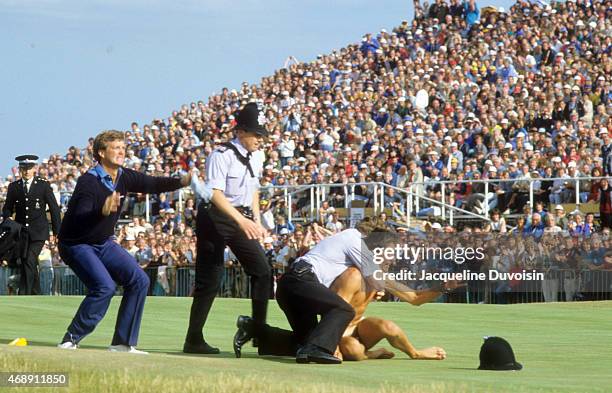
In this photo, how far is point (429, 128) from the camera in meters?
31.0

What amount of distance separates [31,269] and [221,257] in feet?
34.1

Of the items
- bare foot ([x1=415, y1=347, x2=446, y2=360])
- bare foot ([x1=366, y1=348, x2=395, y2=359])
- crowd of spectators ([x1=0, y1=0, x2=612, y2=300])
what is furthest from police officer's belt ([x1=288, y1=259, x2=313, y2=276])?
crowd of spectators ([x1=0, y1=0, x2=612, y2=300])

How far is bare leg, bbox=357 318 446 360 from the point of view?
1154cm

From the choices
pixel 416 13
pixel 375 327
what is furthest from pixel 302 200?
pixel 375 327

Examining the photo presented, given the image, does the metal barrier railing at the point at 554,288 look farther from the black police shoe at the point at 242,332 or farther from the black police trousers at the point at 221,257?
the black police shoe at the point at 242,332

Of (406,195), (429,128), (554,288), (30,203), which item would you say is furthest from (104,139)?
(429,128)

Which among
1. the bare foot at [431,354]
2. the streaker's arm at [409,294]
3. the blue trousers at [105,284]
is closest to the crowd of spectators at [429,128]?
the bare foot at [431,354]

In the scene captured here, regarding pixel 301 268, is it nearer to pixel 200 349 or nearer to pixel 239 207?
pixel 239 207

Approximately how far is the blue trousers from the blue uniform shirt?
1.09m

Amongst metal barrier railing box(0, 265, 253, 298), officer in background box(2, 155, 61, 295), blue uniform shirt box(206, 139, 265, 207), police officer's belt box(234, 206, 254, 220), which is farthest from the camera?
metal barrier railing box(0, 265, 253, 298)

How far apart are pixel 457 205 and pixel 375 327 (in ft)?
51.8

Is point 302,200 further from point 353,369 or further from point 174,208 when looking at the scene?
point 353,369

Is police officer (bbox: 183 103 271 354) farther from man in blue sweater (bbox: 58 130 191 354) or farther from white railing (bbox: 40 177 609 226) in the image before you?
white railing (bbox: 40 177 609 226)

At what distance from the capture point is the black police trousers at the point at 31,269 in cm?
2089
